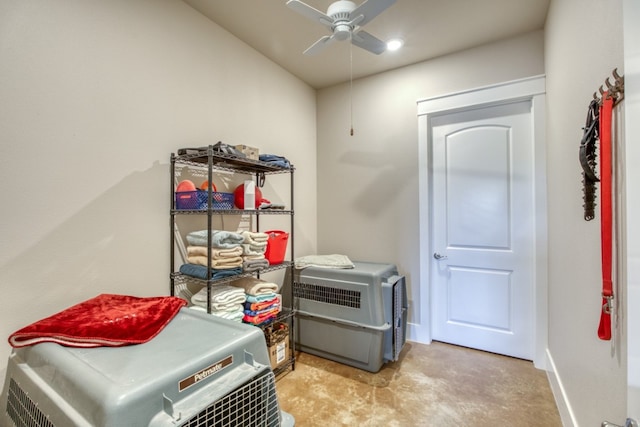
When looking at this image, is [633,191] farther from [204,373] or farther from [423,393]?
[423,393]

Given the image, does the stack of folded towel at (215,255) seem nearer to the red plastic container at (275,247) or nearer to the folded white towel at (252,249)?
the folded white towel at (252,249)

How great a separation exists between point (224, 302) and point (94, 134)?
122cm

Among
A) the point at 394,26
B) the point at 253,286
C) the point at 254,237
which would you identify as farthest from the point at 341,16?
the point at 253,286

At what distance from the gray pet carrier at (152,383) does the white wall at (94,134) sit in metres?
0.45

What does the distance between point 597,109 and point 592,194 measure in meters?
0.33

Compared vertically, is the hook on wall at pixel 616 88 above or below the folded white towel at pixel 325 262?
above

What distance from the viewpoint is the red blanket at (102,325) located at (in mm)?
1120

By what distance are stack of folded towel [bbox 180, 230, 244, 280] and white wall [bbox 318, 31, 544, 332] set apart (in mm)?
1544

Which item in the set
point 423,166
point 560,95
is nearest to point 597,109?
point 560,95

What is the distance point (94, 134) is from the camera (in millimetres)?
1620

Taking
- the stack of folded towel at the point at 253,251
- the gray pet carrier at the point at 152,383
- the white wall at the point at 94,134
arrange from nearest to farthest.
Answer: the gray pet carrier at the point at 152,383
the white wall at the point at 94,134
the stack of folded towel at the point at 253,251

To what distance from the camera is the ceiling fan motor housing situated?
5.23ft

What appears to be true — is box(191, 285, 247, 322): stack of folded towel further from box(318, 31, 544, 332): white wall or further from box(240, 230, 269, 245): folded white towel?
box(318, 31, 544, 332): white wall

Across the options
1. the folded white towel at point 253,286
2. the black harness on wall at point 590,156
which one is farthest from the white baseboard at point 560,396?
the folded white towel at point 253,286
